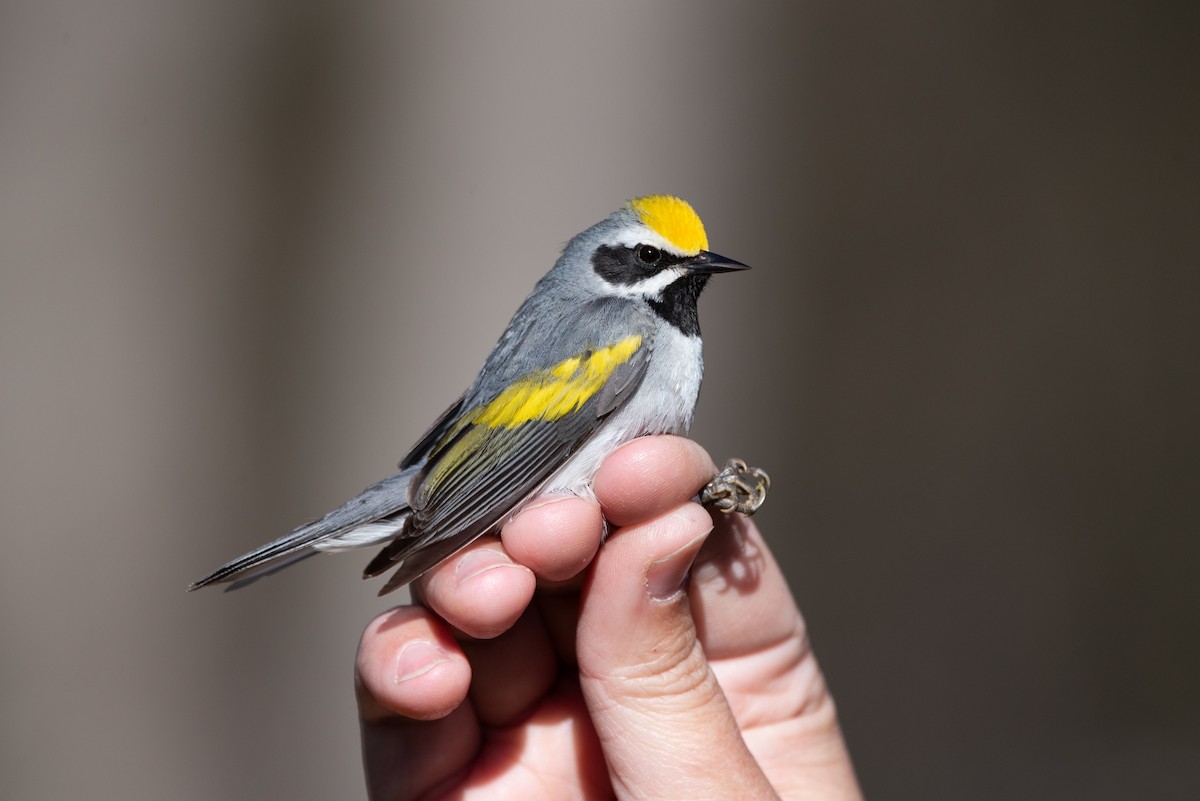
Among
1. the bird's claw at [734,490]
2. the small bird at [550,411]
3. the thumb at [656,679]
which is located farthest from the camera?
the bird's claw at [734,490]

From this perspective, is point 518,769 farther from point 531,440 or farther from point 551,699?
point 531,440

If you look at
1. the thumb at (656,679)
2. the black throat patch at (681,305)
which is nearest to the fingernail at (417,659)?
the thumb at (656,679)

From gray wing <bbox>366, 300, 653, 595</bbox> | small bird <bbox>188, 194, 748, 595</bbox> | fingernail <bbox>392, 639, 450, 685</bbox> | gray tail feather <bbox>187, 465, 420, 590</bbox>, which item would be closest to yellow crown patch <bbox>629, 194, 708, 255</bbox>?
small bird <bbox>188, 194, 748, 595</bbox>

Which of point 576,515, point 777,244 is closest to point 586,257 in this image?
point 576,515

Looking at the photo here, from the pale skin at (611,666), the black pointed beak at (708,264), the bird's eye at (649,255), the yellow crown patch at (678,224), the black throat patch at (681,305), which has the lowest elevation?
the pale skin at (611,666)

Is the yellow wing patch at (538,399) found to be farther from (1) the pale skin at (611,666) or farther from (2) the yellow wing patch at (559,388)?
(1) the pale skin at (611,666)

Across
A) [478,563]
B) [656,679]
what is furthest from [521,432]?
[656,679]

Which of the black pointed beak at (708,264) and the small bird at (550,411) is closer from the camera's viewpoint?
the small bird at (550,411)

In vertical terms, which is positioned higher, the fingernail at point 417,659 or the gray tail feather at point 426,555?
the gray tail feather at point 426,555
